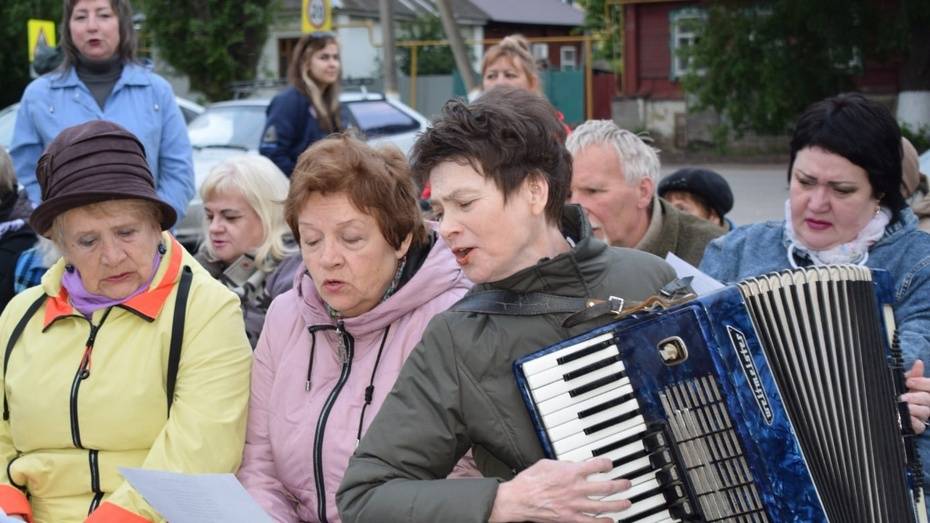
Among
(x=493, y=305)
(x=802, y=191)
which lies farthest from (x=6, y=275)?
(x=802, y=191)

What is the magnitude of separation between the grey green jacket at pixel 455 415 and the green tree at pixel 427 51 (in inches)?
1192

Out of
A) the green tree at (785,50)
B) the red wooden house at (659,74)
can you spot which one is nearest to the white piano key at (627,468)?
the green tree at (785,50)

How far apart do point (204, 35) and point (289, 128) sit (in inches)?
630

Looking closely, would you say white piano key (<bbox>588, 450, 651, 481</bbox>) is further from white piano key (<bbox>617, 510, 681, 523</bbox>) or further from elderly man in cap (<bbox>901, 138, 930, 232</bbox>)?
elderly man in cap (<bbox>901, 138, 930, 232</bbox>)

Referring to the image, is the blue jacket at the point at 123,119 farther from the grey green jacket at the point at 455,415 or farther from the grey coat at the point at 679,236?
the grey green jacket at the point at 455,415

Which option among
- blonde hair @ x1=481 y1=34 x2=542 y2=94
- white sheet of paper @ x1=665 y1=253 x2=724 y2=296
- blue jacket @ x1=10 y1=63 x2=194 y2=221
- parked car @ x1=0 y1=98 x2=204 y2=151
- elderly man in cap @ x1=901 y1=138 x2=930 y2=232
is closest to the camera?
white sheet of paper @ x1=665 y1=253 x2=724 y2=296

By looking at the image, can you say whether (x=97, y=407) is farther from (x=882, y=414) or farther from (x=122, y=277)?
(x=882, y=414)

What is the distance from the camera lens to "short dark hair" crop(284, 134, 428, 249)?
3.43m

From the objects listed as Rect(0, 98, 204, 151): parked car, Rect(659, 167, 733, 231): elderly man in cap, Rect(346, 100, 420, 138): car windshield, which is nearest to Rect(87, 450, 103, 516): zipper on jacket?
Rect(659, 167, 733, 231): elderly man in cap

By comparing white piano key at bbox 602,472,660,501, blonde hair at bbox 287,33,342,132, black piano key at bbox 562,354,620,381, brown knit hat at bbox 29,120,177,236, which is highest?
blonde hair at bbox 287,33,342,132

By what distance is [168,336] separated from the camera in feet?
11.5

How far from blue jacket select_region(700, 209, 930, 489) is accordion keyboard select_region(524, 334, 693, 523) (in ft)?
2.96

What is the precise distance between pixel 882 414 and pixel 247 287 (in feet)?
8.19

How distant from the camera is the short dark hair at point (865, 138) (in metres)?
3.48
